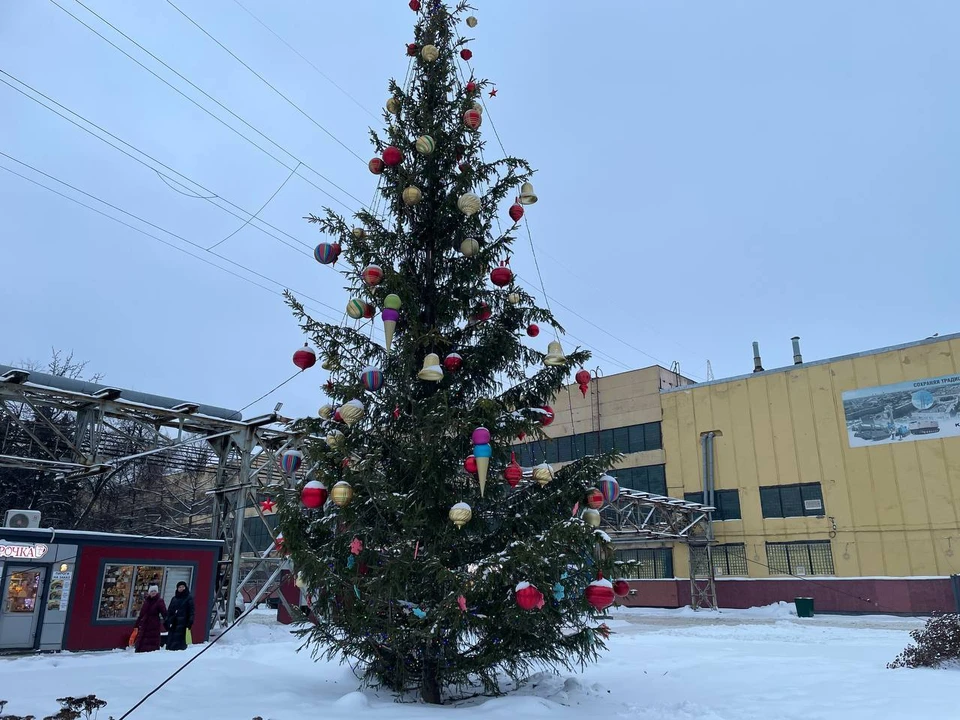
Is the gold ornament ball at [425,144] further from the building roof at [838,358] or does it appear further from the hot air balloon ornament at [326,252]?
the building roof at [838,358]

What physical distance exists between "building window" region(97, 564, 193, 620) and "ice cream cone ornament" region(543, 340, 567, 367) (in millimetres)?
12308

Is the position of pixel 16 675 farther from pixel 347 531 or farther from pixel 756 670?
pixel 756 670

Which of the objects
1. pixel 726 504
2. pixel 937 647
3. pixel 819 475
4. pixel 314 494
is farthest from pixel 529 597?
pixel 726 504

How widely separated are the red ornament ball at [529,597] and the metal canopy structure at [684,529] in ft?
80.5

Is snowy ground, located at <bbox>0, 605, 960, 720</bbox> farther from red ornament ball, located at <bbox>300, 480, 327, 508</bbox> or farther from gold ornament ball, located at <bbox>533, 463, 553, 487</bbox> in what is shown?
gold ornament ball, located at <bbox>533, 463, 553, 487</bbox>

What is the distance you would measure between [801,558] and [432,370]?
2794cm

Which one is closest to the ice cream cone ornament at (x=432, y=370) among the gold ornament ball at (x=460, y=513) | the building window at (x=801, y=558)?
the gold ornament ball at (x=460, y=513)

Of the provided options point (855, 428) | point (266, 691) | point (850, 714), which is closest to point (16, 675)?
point (266, 691)

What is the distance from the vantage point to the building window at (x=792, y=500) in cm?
2981

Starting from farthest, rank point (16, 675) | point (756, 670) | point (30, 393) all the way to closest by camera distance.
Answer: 1. point (30, 393)
2. point (756, 670)
3. point (16, 675)

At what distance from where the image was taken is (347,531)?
803 cm

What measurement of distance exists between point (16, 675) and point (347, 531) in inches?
230

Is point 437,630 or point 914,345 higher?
point 914,345

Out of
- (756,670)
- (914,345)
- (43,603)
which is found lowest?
(756,670)
